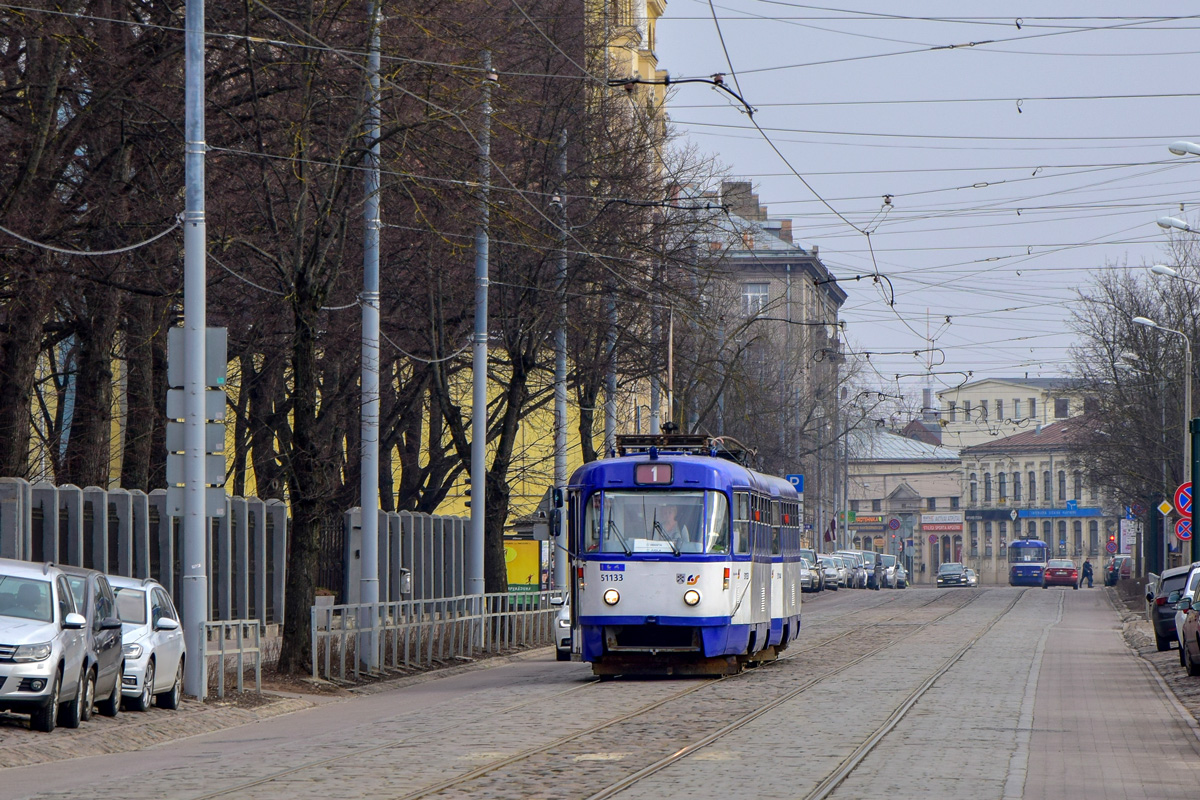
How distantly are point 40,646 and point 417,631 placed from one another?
11.2m

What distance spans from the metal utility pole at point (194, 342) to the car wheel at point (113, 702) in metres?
1.96

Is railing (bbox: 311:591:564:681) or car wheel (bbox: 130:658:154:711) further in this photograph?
railing (bbox: 311:591:564:681)

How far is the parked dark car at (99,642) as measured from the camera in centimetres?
1708

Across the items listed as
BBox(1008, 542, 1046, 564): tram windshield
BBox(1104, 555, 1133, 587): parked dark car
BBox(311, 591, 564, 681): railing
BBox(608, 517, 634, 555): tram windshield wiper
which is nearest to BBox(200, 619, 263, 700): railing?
BBox(311, 591, 564, 681): railing

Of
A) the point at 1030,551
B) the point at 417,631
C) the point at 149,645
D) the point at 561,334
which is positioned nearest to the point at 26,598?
the point at 149,645

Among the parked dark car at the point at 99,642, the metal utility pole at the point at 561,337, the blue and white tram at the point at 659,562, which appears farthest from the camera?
the metal utility pole at the point at 561,337

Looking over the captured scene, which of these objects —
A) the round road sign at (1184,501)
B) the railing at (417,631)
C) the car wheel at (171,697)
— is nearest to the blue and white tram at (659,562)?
the railing at (417,631)

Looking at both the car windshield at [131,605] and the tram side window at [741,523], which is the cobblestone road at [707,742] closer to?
the tram side window at [741,523]

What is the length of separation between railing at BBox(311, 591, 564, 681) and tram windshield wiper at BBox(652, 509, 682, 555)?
12.8ft

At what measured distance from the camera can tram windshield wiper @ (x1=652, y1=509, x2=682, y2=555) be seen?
23188 mm

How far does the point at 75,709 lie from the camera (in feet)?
54.5

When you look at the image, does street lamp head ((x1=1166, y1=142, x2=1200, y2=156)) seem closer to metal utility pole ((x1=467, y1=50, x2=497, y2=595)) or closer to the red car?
metal utility pole ((x1=467, y1=50, x2=497, y2=595))

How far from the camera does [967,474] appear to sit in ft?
425

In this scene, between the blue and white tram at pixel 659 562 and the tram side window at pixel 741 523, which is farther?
the tram side window at pixel 741 523
